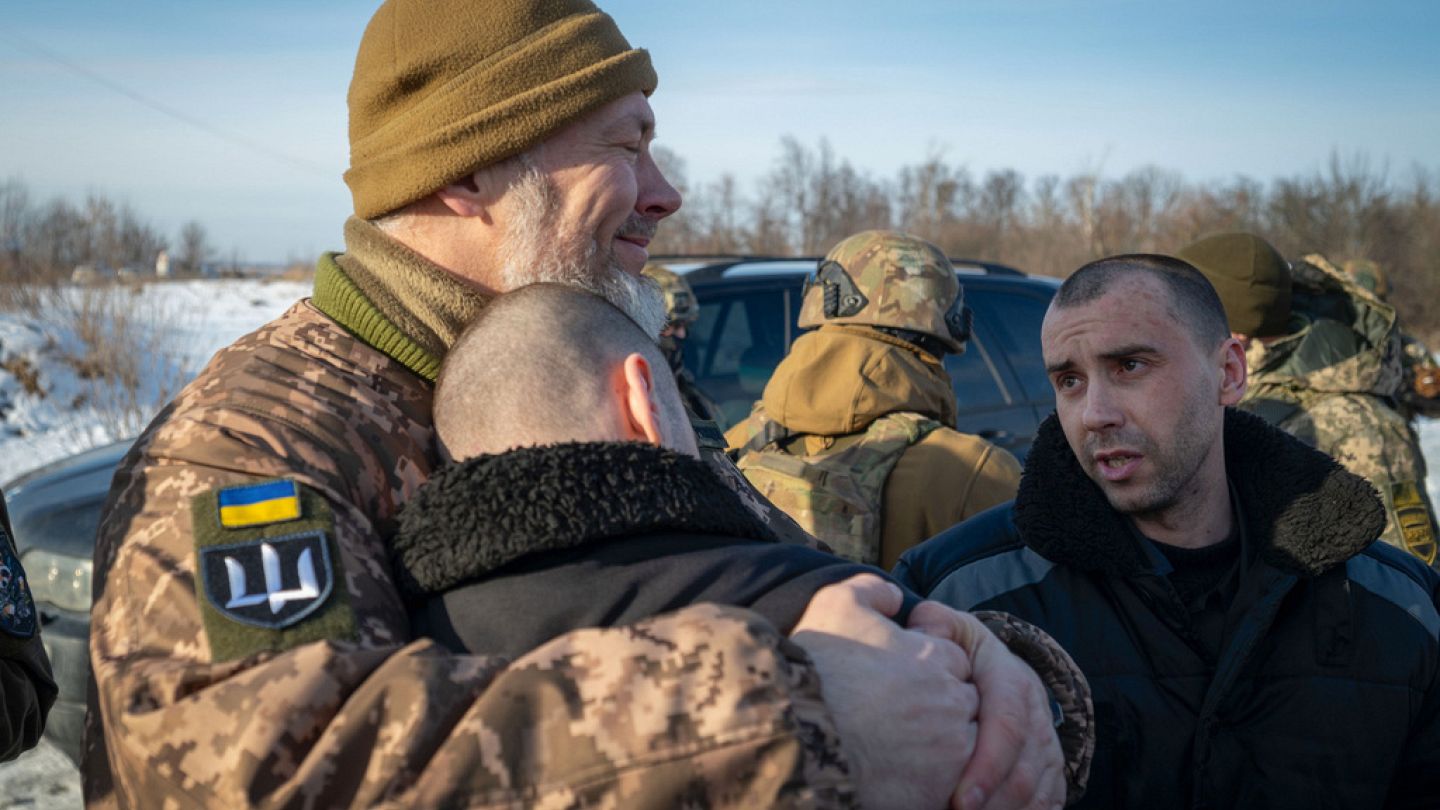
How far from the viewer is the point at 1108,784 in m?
2.54

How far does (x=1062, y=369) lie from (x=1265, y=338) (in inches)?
117

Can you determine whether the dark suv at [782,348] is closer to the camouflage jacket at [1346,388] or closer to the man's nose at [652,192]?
the camouflage jacket at [1346,388]

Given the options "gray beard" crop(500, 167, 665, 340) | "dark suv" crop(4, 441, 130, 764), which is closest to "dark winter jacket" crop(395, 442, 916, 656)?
"gray beard" crop(500, 167, 665, 340)

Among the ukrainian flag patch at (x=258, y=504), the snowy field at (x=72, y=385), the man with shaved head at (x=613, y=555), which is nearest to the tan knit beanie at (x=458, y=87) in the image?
the man with shaved head at (x=613, y=555)

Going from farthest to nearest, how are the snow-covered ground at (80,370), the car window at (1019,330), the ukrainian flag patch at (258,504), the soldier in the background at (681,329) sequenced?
1. the snow-covered ground at (80,370)
2. the car window at (1019,330)
3. the soldier in the background at (681,329)
4. the ukrainian flag patch at (258,504)

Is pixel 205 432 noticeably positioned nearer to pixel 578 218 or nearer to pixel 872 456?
pixel 578 218

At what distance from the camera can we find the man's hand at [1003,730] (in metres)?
1.38

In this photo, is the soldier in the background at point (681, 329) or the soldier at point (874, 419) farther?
the soldier in the background at point (681, 329)

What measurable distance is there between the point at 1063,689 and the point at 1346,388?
14.1ft

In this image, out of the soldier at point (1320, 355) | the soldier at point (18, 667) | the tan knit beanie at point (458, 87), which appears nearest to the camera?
the tan knit beanie at point (458, 87)

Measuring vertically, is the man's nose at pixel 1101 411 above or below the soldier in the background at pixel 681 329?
above

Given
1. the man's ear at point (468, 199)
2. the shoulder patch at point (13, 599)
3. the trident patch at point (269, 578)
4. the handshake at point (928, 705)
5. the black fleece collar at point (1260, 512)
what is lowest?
the shoulder patch at point (13, 599)

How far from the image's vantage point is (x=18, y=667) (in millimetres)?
2357

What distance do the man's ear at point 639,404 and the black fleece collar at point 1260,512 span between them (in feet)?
4.97
